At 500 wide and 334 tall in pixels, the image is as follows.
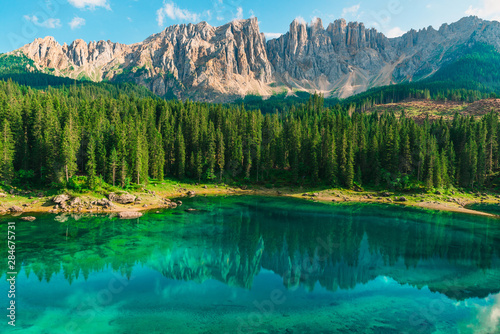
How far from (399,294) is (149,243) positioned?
3186 cm

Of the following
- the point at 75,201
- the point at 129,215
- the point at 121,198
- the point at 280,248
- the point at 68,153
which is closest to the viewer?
the point at 280,248

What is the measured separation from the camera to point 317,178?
93.3 metres

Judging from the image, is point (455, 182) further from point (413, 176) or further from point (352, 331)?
point (352, 331)

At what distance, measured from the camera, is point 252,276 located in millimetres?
31781

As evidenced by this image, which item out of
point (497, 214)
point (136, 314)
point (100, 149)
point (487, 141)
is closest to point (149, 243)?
point (136, 314)

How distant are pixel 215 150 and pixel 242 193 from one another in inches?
768

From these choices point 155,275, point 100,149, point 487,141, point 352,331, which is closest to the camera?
point 352,331

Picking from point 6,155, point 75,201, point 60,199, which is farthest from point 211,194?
point 6,155

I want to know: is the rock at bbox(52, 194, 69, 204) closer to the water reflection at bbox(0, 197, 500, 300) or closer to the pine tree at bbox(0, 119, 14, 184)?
the water reflection at bbox(0, 197, 500, 300)

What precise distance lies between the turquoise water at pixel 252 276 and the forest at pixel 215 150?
74.7ft

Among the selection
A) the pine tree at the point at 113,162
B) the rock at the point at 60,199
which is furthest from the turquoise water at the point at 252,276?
the pine tree at the point at 113,162

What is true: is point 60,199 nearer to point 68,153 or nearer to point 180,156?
A: point 68,153

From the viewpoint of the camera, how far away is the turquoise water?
22516mm

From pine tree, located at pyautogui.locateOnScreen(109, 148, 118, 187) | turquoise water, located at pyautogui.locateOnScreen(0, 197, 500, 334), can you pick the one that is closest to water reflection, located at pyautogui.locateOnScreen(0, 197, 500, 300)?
turquoise water, located at pyautogui.locateOnScreen(0, 197, 500, 334)
